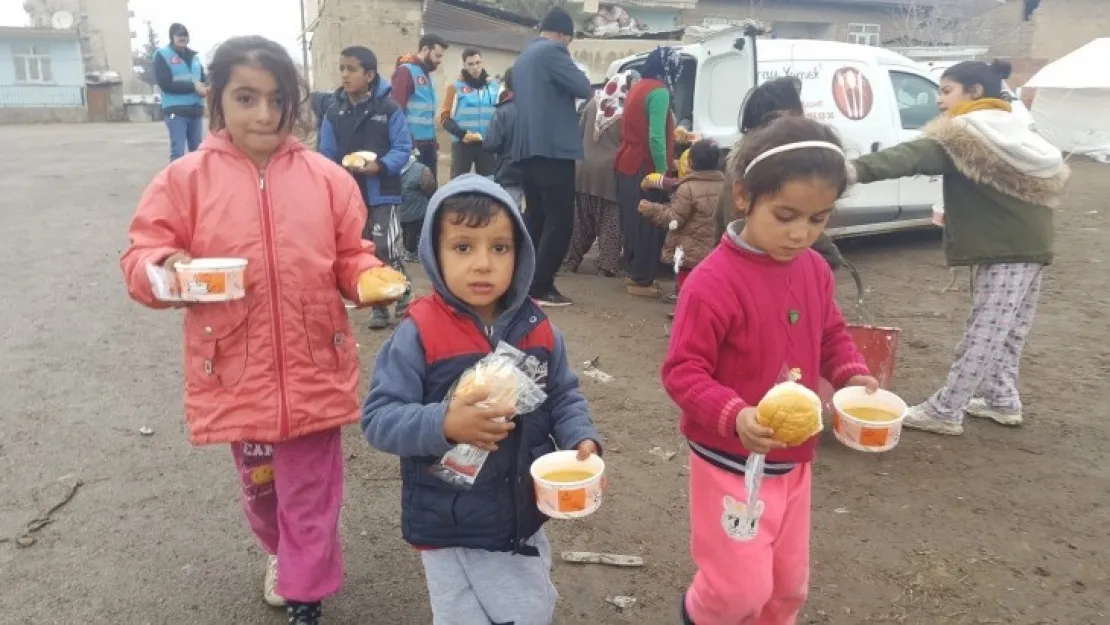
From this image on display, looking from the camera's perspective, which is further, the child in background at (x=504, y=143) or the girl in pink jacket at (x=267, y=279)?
the child in background at (x=504, y=143)

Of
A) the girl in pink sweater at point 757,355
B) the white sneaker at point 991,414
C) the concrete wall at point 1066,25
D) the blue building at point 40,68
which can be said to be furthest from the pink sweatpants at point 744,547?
the blue building at point 40,68

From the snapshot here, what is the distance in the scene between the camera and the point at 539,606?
2178 mm

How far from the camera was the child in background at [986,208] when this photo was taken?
3814 mm

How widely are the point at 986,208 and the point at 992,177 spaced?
0.17 m

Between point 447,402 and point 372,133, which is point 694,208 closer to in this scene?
point 372,133

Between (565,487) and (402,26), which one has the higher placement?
(402,26)

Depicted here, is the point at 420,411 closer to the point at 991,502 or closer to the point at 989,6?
the point at 991,502

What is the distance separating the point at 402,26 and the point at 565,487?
19.9m

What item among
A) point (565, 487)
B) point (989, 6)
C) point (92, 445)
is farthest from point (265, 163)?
point (989, 6)

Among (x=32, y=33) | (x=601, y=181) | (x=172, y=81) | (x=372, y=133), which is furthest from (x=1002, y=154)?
(x=32, y=33)

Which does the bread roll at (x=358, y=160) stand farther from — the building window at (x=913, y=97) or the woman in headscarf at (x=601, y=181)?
the building window at (x=913, y=97)

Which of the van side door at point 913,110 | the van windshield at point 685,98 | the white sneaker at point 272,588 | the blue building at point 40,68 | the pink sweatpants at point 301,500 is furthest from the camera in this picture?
the blue building at point 40,68

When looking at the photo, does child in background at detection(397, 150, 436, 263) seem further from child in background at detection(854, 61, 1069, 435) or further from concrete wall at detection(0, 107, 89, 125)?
concrete wall at detection(0, 107, 89, 125)

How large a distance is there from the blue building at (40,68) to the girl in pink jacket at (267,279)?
1841 inches
